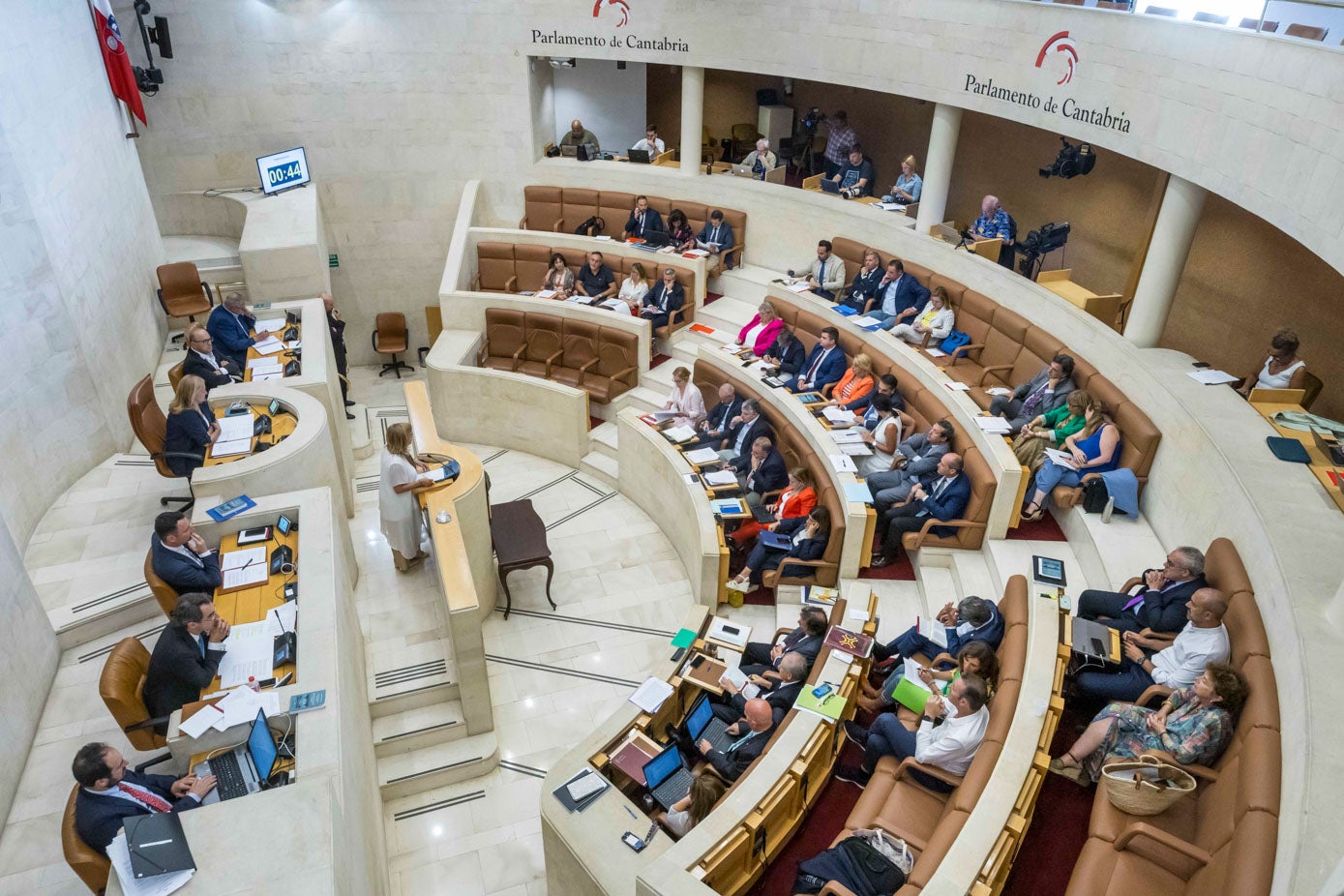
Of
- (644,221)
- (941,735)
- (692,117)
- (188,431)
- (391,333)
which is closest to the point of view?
(941,735)

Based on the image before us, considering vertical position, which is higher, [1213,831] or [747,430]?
[1213,831]

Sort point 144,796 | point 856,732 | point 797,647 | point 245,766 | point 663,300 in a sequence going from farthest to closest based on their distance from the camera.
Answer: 1. point 663,300
2. point 797,647
3. point 856,732
4. point 245,766
5. point 144,796

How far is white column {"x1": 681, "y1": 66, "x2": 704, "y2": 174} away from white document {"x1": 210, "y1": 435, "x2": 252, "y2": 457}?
748cm

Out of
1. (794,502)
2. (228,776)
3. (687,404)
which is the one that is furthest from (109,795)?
(687,404)

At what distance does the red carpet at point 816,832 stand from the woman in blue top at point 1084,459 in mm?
2908

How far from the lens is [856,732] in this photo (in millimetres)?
5414

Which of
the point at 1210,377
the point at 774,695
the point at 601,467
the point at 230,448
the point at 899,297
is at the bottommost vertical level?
the point at 601,467

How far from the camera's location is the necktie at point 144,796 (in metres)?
4.06

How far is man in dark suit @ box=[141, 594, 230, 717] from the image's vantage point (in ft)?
15.3

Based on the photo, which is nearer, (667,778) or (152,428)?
(667,778)

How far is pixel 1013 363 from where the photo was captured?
338 inches

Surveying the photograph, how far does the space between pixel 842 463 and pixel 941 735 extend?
3.04 metres

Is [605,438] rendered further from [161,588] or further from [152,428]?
[161,588]

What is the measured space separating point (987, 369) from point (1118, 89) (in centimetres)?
265
